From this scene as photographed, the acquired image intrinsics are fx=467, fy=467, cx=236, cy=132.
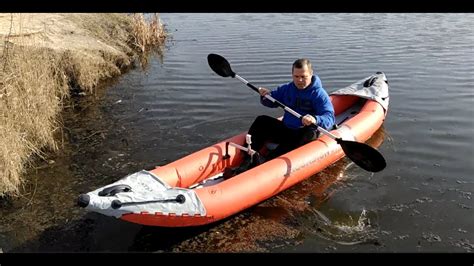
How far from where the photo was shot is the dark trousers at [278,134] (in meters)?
5.37

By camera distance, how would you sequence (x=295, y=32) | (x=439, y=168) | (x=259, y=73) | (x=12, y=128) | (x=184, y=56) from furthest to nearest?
(x=295, y=32), (x=184, y=56), (x=259, y=73), (x=439, y=168), (x=12, y=128)

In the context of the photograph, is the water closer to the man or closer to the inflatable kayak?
the inflatable kayak

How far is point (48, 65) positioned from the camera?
683 cm

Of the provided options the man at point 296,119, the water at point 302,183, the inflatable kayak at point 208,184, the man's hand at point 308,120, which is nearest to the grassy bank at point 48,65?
the water at point 302,183

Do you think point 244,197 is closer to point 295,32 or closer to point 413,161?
point 413,161

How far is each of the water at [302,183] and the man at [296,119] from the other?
524 mm

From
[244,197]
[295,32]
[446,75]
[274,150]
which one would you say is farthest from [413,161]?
[295,32]

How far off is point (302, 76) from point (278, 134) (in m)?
0.77

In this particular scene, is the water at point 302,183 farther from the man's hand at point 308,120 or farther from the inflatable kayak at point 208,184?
the man's hand at point 308,120

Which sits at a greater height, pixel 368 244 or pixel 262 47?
pixel 262 47

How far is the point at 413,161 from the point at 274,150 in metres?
1.86

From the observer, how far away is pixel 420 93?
26.9 ft

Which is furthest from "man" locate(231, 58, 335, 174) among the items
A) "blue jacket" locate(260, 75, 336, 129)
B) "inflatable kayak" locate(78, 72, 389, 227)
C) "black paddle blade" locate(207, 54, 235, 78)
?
"black paddle blade" locate(207, 54, 235, 78)

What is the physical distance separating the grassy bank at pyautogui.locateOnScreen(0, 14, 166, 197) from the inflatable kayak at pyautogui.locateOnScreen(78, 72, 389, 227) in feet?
5.26
